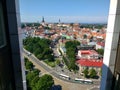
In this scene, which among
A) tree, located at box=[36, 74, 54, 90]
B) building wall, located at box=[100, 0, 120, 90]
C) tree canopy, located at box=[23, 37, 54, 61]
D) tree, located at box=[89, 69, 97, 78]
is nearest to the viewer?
building wall, located at box=[100, 0, 120, 90]

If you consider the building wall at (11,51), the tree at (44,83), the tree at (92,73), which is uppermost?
the building wall at (11,51)

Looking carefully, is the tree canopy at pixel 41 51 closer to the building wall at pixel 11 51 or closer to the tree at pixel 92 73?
the tree at pixel 92 73

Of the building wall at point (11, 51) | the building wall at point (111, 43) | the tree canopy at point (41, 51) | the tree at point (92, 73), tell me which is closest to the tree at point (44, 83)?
the tree at point (92, 73)

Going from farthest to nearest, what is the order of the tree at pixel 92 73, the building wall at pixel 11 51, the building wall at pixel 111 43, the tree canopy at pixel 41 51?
the tree canopy at pixel 41 51 → the tree at pixel 92 73 → the building wall at pixel 111 43 → the building wall at pixel 11 51

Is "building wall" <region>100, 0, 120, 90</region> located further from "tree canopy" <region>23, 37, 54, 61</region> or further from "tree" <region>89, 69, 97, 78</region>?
"tree canopy" <region>23, 37, 54, 61</region>

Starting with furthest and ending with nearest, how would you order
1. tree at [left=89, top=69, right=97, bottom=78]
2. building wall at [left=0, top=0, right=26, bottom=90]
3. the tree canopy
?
the tree canopy
tree at [left=89, top=69, right=97, bottom=78]
building wall at [left=0, top=0, right=26, bottom=90]

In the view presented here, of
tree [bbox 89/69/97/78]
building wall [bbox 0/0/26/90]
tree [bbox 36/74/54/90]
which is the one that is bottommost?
tree [bbox 89/69/97/78]

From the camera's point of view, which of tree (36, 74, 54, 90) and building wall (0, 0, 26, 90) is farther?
tree (36, 74, 54, 90)

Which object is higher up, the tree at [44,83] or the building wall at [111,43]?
the building wall at [111,43]

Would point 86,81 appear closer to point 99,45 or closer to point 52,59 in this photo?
point 52,59

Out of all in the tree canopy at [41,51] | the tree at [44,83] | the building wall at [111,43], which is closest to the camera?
the building wall at [111,43]

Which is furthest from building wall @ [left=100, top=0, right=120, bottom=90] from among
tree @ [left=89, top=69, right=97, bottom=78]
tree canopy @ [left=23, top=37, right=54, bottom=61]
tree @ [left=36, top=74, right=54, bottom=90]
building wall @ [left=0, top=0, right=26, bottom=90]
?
tree canopy @ [left=23, top=37, right=54, bottom=61]
